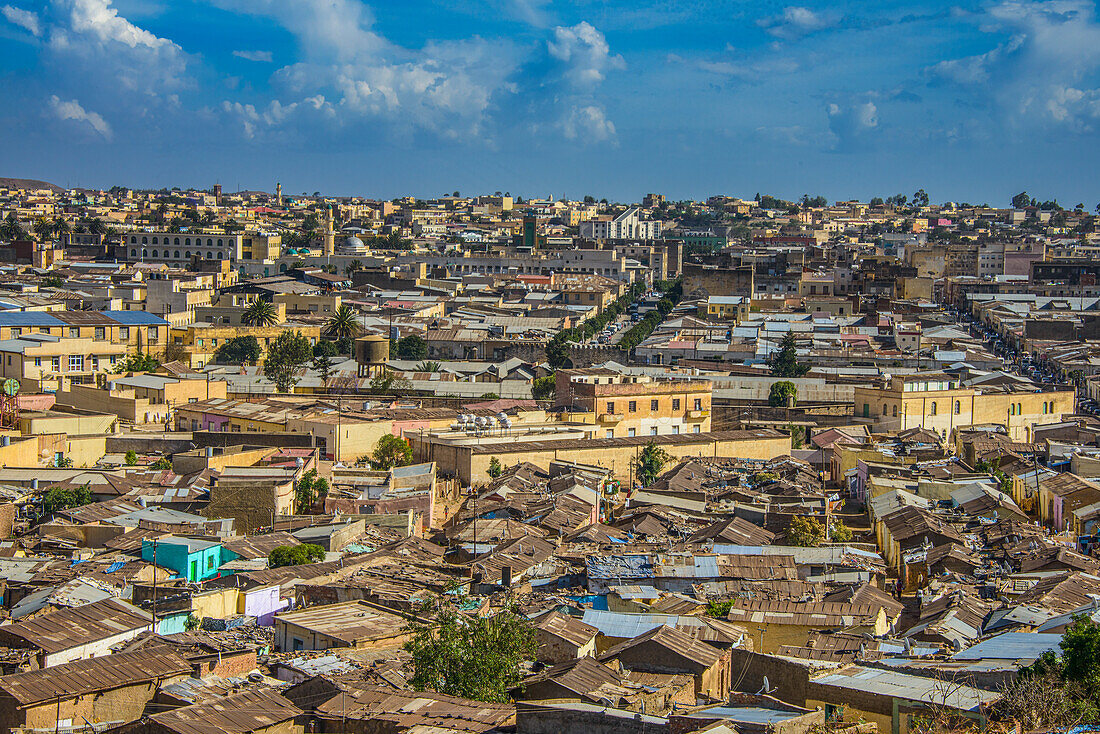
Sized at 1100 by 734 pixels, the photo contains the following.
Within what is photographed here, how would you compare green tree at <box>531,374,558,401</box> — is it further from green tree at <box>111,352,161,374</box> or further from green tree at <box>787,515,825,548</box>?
green tree at <box>787,515,825,548</box>

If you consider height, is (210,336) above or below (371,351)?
above

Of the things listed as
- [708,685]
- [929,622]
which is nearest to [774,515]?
[929,622]

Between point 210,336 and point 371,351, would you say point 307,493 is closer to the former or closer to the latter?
point 371,351

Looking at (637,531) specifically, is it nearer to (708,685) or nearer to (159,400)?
(708,685)

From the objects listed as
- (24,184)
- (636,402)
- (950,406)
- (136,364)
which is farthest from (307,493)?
(24,184)

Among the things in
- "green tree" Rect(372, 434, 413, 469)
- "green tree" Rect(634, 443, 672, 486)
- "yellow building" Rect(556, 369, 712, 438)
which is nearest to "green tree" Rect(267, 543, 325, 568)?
"green tree" Rect(372, 434, 413, 469)
